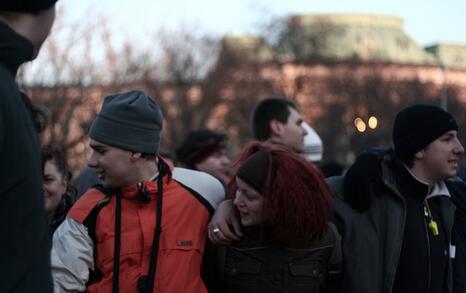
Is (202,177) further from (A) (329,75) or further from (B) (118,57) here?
(A) (329,75)

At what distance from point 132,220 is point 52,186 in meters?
1.14

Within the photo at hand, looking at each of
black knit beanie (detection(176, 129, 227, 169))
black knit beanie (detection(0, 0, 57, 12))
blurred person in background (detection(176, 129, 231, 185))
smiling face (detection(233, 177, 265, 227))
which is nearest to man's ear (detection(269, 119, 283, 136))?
blurred person in background (detection(176, 129, 231, 185))

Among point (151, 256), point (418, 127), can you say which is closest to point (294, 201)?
point (151, 256)

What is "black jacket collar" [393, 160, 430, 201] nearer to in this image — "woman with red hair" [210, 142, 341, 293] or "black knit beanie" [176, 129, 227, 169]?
"woman with red hair" [210, 142, 341, 293]

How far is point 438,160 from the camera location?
4441 mm

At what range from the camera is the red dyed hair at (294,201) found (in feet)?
12.5

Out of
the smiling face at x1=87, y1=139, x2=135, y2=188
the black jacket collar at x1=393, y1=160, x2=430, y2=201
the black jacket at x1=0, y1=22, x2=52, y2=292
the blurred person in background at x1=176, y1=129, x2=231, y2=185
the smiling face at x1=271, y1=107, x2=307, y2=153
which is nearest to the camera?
the black jacket at x1=0, y1=22, x2=52, y2=292

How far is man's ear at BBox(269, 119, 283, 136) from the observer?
21.1 feet

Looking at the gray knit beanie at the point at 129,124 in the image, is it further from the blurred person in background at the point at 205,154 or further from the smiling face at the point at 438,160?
the blurred person in background at the point at 205,154

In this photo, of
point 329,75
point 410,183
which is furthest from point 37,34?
point 329,75

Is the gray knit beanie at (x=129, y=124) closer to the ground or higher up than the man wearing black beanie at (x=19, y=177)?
closer to the ground

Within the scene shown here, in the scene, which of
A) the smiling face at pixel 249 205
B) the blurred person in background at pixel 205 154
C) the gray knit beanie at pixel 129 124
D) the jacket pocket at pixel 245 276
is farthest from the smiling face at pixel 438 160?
the blurred person in background at pixel 205 154

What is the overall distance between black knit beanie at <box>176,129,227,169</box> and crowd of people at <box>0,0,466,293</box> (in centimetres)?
313

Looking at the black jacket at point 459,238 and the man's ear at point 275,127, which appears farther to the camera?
the man's ear at point 275,127
